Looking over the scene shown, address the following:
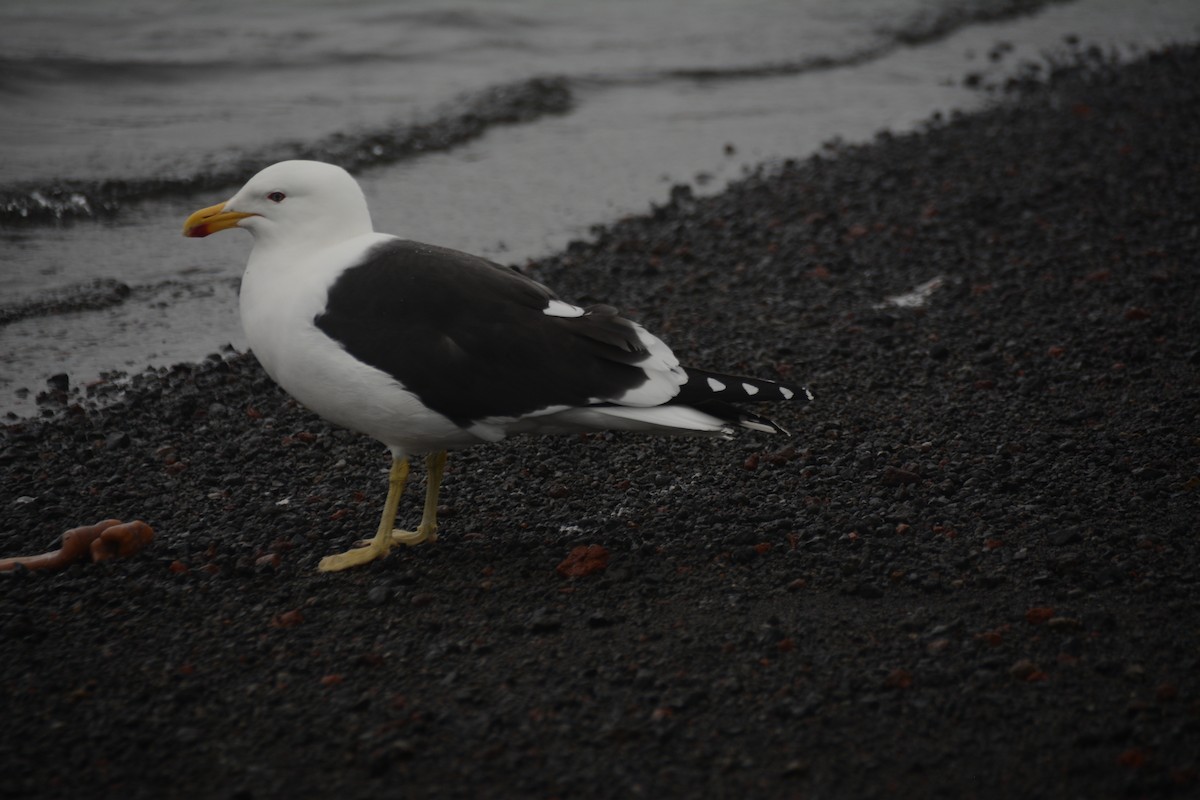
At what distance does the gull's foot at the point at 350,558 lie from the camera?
4.62 meters

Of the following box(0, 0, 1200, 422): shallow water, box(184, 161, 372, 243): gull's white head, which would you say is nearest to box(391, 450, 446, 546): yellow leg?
box(184, 161, 372, 243): gull's white head

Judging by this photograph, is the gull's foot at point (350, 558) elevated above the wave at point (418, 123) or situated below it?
below

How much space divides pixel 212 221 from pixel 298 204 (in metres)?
0.41

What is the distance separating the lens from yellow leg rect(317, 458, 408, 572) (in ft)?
15.2

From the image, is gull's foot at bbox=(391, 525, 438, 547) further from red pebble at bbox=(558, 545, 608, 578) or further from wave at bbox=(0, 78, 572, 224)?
wave at bbox=(0, 78, 572, 224)

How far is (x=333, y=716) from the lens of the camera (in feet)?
11.7

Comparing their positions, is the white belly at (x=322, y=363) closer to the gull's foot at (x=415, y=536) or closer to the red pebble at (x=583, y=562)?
the gull's foot at (x=415, y=536)

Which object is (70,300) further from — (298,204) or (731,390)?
(731,390)

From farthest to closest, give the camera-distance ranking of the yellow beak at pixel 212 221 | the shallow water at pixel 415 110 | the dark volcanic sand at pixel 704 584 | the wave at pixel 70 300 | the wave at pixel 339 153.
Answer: the wave at pixel 339 153
the shallow water at pixel 415 110
the wave at pixel 70 300
the yellow beak at pixel 212 221
the dark volcanic sand at pixel 704 584

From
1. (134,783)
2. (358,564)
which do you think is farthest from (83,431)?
(134,783)

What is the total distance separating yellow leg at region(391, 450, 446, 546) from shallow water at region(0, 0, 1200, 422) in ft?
9.26

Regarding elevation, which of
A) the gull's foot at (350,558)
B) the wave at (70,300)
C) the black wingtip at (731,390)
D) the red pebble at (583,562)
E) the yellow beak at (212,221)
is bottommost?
the gull's foot at (350,558)

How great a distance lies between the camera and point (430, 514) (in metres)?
4.92

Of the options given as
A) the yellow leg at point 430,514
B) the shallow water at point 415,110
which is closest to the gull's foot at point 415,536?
the yellow leg at point 430,514
